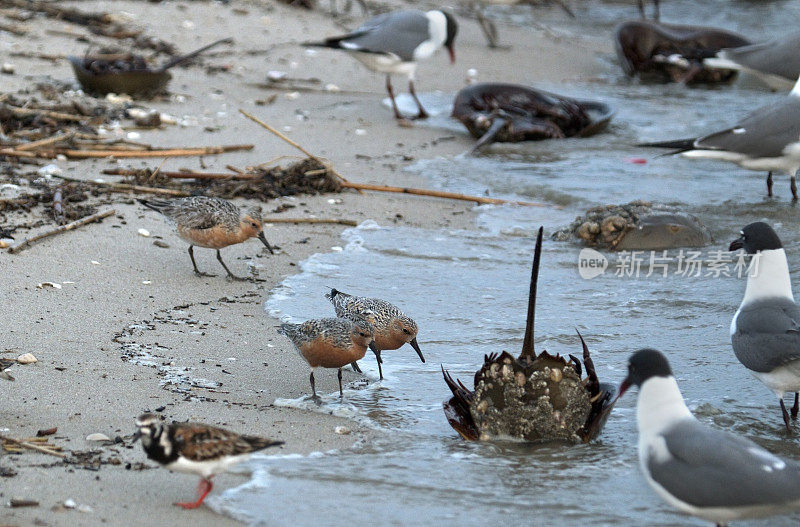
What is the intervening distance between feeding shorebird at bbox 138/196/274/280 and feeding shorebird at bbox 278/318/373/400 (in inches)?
67.2

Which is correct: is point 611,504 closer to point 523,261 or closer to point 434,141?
point 523,261

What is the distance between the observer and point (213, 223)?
22.0 ft

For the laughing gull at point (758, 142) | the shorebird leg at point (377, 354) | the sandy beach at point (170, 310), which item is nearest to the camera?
the sandy beach at point (170, 310)

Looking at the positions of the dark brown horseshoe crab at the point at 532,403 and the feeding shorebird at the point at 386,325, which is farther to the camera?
the feeding shorebird at the point at 386,325

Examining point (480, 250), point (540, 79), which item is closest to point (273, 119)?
point (480, 250)

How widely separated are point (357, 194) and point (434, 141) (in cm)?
257

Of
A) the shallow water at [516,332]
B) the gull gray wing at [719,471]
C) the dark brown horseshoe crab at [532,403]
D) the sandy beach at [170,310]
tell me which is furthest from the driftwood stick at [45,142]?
the gull gray wing at [719,471]

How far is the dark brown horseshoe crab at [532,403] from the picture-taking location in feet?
15.4

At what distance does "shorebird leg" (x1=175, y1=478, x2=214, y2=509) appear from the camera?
385 cm

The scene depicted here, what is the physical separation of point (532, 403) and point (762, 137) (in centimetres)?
506

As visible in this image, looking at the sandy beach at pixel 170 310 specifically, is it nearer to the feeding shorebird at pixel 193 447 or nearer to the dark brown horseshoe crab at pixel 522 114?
the feeding shorebird at pixel 193 447

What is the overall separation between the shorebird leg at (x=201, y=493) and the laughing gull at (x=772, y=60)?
925cm

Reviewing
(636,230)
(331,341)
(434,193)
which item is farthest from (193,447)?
(434,193)

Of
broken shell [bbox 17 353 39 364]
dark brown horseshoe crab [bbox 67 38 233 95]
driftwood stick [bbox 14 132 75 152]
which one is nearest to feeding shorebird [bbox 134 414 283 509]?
broken shell [bbox 17 353 39 364]
